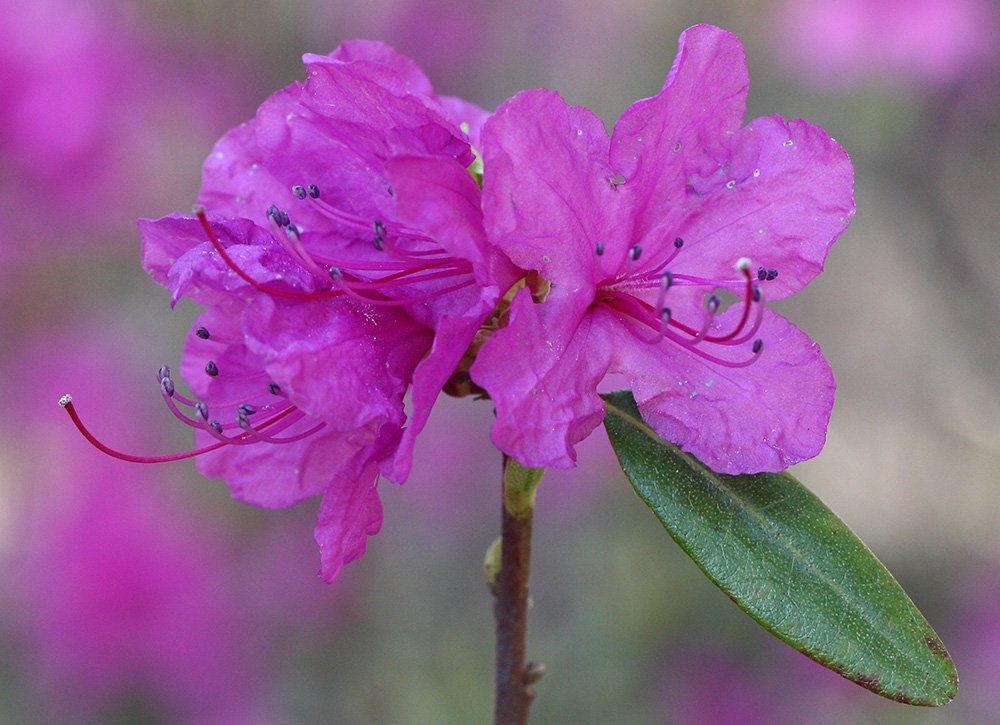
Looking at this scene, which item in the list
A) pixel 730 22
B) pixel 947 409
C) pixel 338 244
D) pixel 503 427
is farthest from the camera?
pixel 730 22

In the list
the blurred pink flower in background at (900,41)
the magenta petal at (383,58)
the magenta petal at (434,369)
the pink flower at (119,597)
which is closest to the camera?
the magenta petal at (434,369)

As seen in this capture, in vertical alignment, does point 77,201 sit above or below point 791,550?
below

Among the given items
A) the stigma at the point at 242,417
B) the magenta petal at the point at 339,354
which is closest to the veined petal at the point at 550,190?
the magenta petal at the point at 339,354

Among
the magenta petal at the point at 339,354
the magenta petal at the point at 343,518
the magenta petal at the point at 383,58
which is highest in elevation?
the magenta petal at the point at 383,58

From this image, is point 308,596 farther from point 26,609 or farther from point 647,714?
point 647,714

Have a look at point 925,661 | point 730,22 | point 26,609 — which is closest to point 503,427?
point 925,661

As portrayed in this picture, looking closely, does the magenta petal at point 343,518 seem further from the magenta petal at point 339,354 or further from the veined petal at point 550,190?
the veined petal at point 550,190

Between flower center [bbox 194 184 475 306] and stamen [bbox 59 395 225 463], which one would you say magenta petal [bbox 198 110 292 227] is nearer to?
flower center [bbox 194 184 475 306]
